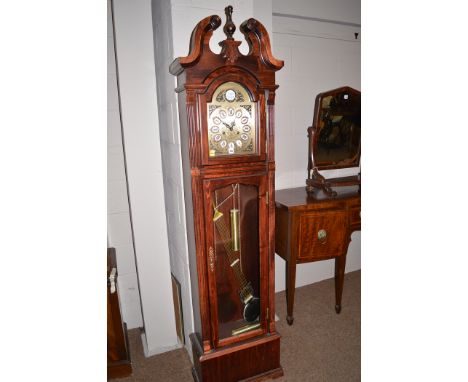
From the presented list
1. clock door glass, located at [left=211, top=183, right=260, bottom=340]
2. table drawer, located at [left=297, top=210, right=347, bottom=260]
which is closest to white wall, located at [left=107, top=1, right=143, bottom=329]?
clock door glass, located at [left=211, top=183, right=260, bottom=340]

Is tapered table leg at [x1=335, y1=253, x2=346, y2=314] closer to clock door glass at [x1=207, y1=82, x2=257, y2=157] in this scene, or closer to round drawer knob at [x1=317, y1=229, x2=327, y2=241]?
round drawer knob at [x1=317, y1=229, x2=327, y2=241]

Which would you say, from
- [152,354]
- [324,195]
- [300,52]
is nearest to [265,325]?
[152,354]

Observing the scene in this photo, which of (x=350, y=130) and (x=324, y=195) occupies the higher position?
(x=350, y=130)

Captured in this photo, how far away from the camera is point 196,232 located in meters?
1.54

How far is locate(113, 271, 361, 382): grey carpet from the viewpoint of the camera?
1922 mm

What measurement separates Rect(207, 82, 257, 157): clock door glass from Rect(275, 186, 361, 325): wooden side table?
74 centimetres

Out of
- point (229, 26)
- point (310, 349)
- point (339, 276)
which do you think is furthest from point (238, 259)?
point (229, 26)

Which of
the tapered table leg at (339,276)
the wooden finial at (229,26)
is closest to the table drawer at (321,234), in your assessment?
the tapered table leg at (339,276)

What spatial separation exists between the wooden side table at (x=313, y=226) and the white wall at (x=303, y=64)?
48 centimetres

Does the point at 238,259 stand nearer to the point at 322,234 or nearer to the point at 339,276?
the point at 322,234
